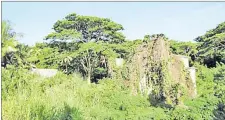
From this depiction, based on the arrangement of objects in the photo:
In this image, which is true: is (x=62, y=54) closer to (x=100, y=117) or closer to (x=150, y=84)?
(x=150, y=84)

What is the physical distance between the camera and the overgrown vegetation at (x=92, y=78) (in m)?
4.28

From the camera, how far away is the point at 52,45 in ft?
57.2

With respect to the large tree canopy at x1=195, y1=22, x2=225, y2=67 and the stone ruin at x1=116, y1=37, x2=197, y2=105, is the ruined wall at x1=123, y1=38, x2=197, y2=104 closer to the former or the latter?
the stone ruin at x1=116, y1=37, x2=197, y2=105

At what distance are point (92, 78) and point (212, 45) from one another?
7658 millimetres

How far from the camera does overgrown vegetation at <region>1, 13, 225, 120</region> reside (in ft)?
14.0

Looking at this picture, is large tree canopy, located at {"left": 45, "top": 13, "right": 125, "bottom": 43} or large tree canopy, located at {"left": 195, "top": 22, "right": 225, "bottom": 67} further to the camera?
large tree canopy, located at {"left": 195, "top": 22, "right": 225, "bottom": 67}

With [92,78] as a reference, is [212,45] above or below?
above

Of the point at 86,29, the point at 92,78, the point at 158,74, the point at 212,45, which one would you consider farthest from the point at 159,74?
the point at 212,45

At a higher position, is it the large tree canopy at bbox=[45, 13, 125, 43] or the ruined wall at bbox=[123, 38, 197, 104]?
the large tree canopy at bbox=[45, 13, 125, 43]

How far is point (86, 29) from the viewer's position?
17.6m

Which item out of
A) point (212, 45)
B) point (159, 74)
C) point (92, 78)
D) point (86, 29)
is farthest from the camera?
point (212, 45)

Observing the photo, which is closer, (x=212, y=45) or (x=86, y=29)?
(x=86, y=29)

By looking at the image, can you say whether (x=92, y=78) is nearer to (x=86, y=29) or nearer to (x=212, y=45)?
(x=86, y=29)

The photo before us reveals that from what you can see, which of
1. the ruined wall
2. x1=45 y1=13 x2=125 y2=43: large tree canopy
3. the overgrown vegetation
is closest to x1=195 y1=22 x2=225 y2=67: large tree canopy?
the overgrown vegetation
